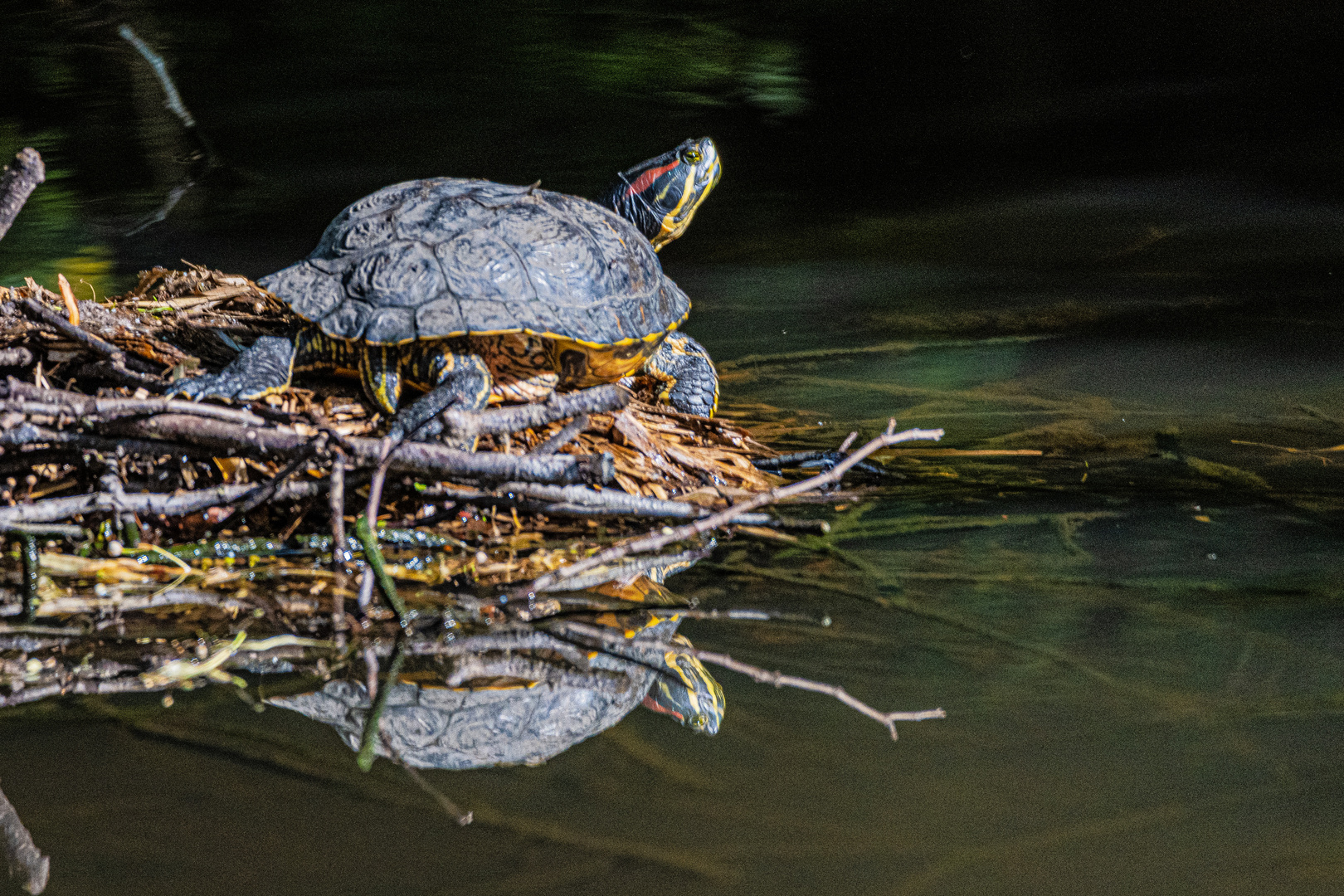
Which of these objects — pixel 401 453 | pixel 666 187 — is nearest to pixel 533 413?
pixel 401 453

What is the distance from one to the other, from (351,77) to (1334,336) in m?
3.79

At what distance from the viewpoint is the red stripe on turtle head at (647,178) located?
8.52 ft

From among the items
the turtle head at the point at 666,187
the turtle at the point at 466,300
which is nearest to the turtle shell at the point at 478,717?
the turtle at the point at 466,300

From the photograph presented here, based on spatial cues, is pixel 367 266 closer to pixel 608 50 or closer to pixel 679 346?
pixel 679 346

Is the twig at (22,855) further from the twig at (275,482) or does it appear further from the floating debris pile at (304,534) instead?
the twig at (275,482)

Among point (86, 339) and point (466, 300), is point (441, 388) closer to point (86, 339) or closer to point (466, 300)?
point (466, 300)

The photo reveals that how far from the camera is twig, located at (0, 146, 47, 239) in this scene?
1369mm

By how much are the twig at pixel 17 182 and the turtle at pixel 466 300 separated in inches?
14.1

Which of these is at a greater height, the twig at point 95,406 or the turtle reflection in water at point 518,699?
the twig at point 95,406

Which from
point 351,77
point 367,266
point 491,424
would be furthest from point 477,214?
point 351,77

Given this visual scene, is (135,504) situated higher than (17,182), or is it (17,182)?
(17,182)

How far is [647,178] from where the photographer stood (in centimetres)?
262

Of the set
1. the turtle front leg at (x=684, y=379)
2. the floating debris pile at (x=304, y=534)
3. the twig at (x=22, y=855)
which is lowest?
the turtle front leg at (x=684, y=379)

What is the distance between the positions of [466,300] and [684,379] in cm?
89
